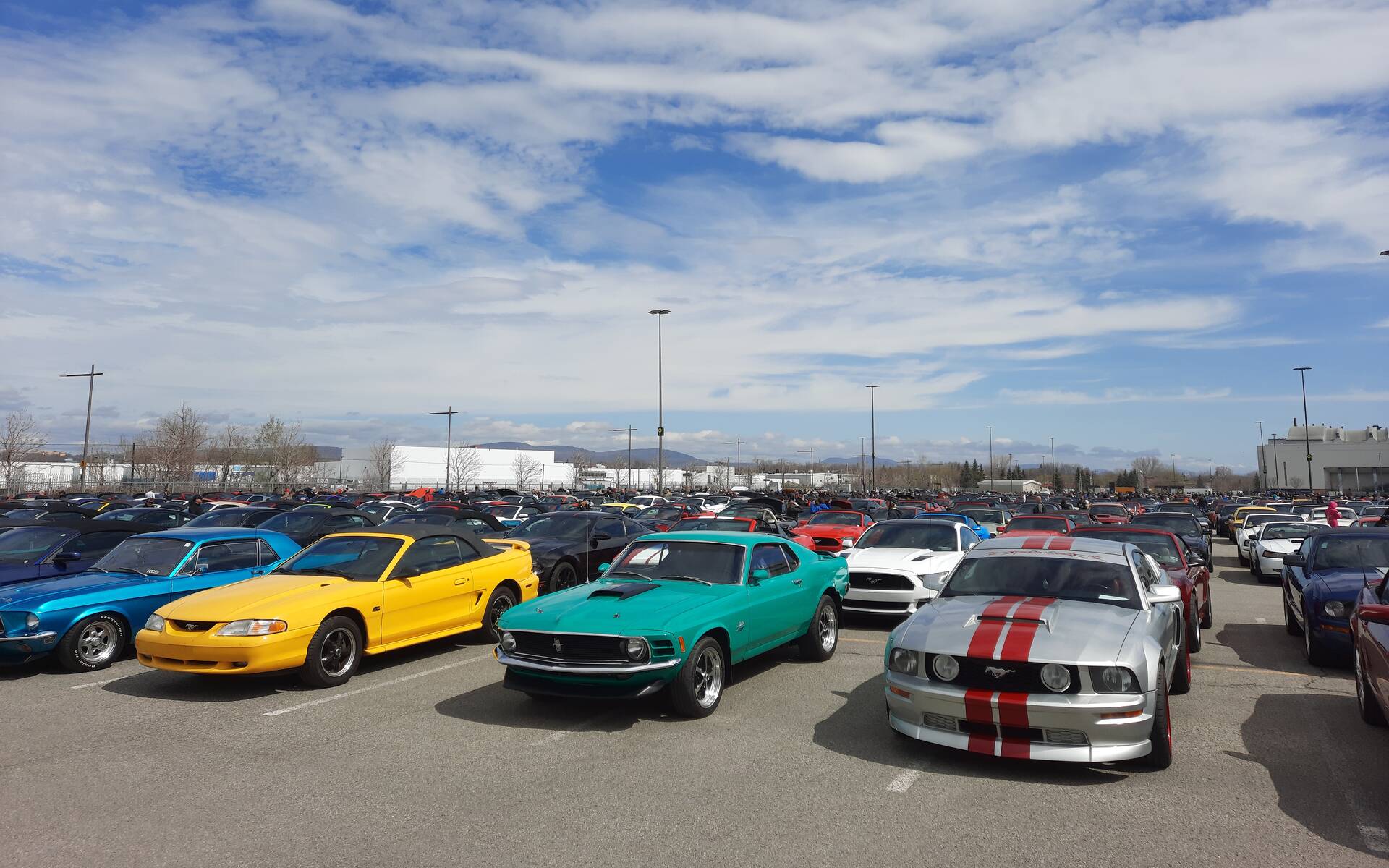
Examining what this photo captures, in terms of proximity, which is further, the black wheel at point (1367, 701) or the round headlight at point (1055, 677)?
the black wheel at point (1367, 701)

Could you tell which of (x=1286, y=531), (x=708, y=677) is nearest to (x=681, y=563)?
(x=708, y=677)

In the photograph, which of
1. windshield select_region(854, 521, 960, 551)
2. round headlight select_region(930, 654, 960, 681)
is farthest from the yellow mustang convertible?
round headlight select_region(930, 654, 960, 681)

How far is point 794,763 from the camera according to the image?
6.07 meters

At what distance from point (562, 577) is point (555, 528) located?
179cm

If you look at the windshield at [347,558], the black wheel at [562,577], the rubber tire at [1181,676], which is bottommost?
the rubber tire at [1181,676]

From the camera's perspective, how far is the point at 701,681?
7324 millimetres

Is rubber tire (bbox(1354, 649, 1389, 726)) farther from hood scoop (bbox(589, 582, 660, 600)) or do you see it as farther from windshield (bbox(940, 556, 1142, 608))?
hood scoop (bbox(589, 582, 660, 600))

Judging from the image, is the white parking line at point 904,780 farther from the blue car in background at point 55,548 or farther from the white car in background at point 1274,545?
the white car in background at point 1274,545

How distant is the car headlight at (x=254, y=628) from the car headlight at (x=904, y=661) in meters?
5.40

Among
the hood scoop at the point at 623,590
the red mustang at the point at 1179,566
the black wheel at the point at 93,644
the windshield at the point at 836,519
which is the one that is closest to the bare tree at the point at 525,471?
the windshield at the point at 836,519

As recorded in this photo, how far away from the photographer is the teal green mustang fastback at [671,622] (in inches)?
273

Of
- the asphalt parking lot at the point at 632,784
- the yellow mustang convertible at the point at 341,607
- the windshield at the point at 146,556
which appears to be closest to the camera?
the asphalt parking lot at the point at 632,784

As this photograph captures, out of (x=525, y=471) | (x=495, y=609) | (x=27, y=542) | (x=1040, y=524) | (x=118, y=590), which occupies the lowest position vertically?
(x=495, y=609)

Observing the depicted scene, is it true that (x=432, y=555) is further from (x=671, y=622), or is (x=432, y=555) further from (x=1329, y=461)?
(x=1329, y=461)
